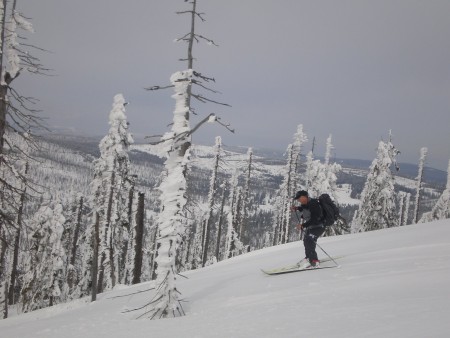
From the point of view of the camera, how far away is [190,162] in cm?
943

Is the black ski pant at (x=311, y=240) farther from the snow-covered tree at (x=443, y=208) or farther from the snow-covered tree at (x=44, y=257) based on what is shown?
the snow-covered tree at (x=443, y=208)

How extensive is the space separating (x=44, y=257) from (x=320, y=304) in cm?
2793

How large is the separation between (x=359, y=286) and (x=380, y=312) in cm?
192

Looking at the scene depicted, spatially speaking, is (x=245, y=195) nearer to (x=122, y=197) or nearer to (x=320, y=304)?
(x=122, y=197)

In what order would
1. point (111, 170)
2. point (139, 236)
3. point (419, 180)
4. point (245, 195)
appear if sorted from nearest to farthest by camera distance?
1. point (139, 236)
2. point (111, 170)
3. point (245, 195)
4. point (419, 180)

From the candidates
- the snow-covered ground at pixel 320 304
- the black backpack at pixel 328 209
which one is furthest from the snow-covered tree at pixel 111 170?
the black backpack at pixel 328 209

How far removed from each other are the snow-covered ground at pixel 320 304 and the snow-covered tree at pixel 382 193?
772 inches

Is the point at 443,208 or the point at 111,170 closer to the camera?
the point at 111,170

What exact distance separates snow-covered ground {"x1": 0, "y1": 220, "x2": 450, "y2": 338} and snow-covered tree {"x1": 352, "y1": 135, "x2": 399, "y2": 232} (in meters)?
19.6

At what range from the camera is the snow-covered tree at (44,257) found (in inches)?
1100

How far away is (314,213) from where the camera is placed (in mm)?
10258

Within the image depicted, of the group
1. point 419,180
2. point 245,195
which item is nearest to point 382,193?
point 245,195

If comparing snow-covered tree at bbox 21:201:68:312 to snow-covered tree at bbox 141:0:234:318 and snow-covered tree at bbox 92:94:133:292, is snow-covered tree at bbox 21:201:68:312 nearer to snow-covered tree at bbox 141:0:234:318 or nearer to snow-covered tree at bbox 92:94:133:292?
snow-covered tree at bbox 92:94:133:292

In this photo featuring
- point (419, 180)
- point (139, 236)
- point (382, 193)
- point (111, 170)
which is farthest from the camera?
point (419, 180)
